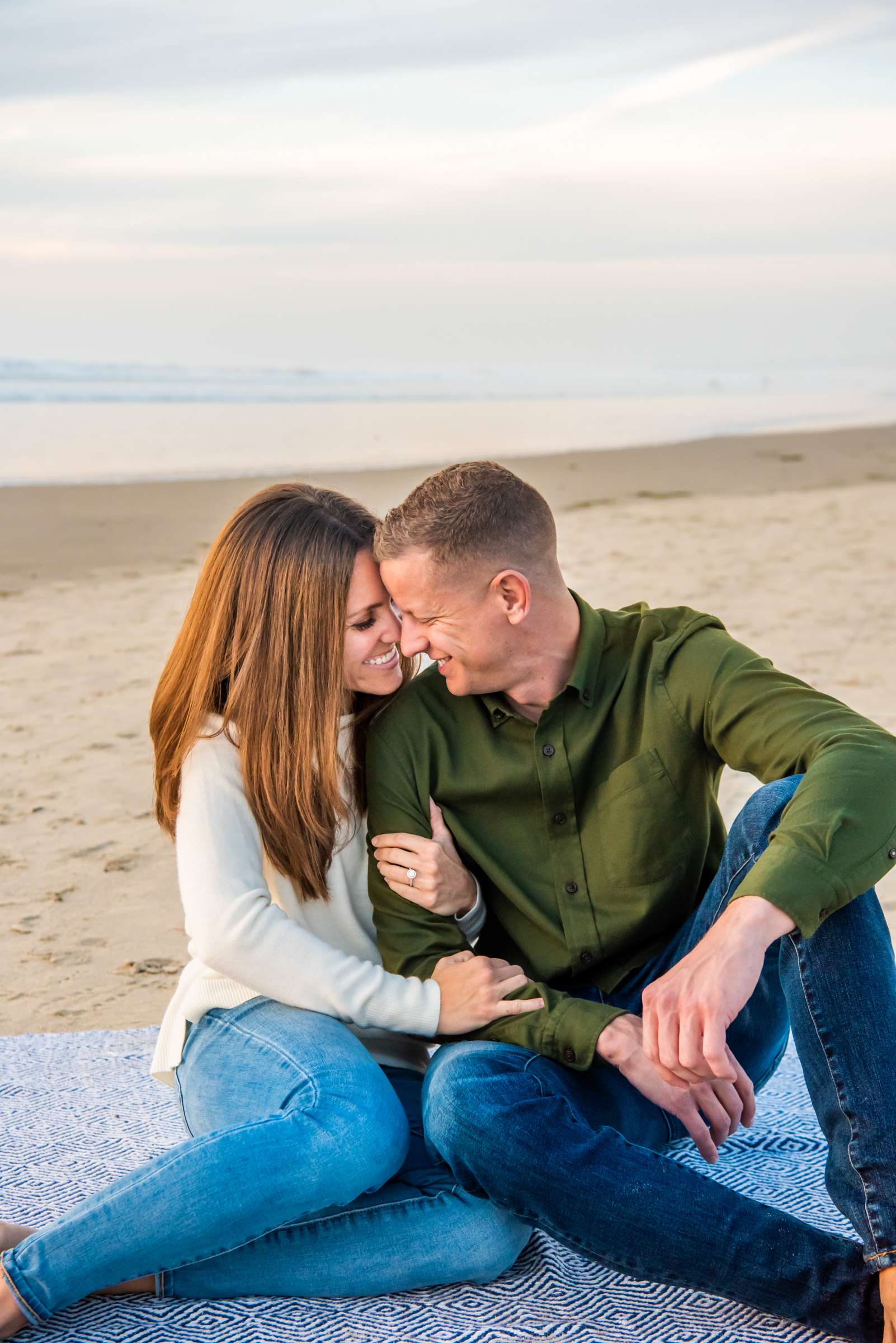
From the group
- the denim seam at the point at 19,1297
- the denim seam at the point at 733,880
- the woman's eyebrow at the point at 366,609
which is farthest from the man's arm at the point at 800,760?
the denim seam at the point at 19,1297

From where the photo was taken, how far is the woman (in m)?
1.95

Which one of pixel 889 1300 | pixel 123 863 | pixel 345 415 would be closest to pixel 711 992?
pixel 889 1300

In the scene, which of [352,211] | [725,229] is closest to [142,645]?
[352,211]

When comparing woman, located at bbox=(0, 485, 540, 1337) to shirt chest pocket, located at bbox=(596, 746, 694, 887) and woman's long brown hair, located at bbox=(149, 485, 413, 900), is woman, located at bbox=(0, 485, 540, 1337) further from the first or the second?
shirt chest pocket, located at bbox=(596, 746, 694, 887)

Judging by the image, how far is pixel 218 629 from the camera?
2359 millimetres

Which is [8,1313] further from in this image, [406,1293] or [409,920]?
[409,920]

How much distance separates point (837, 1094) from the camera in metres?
1.84

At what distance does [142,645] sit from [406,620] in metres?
4.98

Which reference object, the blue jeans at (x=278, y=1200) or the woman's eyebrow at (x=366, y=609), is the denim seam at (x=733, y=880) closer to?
the blue jeans at (x=278, y=1200)

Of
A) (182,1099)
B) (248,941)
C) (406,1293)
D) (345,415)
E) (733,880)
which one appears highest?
(345,415)

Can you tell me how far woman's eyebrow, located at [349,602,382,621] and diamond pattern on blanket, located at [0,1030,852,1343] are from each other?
1152 mm

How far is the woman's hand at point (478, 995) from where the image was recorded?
7.02 ft

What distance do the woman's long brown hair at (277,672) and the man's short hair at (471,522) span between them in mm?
118

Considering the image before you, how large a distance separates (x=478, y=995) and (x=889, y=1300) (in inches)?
29.6
